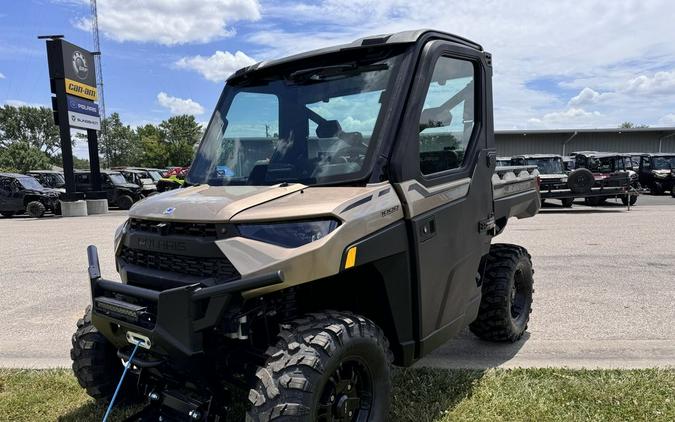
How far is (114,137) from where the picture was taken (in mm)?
90562

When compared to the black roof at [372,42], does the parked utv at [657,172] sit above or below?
below

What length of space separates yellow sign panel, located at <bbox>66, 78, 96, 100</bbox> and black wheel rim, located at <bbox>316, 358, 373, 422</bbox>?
22.4 meters

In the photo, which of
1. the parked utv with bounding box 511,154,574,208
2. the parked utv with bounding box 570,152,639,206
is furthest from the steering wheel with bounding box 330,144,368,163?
the parked utv with bounding box 570,152,639,206

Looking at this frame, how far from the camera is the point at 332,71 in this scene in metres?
3.14

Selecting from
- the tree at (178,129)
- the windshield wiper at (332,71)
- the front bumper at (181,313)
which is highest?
the tree at (178,129)

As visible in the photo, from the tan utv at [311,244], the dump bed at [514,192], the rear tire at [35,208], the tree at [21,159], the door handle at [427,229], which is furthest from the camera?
the tree at [21,159]

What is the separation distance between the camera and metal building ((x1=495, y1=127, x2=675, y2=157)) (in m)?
48.3

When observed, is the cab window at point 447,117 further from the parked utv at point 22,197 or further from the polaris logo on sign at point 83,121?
the parked utv at point 22,197

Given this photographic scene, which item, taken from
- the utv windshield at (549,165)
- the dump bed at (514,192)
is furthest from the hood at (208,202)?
the utv windshield at (549,165)

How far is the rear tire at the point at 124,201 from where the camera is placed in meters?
23.5

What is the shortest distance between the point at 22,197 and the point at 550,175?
21.3 m

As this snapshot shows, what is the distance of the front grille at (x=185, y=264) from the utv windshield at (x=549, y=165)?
60.7 ft

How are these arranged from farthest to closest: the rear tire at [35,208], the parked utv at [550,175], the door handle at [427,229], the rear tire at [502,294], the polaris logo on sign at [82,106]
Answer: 1. the polaris logo on sign at [82,106]
2. the rear tire at [35,208]
3. the parked utv at [550,175]
4. the rear tire at [502,294]
5. the door handle at [427,229]

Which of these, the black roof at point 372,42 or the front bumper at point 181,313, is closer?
the front bumper at point 181,313
